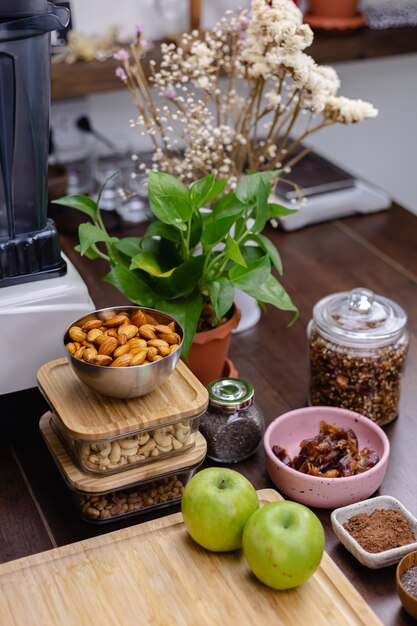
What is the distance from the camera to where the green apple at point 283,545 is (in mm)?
978

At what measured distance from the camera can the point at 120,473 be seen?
1.12 metres

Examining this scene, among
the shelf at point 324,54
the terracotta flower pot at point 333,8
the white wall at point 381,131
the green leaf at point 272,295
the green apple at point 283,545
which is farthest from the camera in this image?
the white wall at point 381,131

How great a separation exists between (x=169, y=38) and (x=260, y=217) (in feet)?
3.41

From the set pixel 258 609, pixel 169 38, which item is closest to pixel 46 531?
pixel 258 609

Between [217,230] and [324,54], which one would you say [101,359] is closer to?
[217,230]

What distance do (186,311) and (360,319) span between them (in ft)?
0.84

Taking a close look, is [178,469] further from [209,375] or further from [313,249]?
[313,249]

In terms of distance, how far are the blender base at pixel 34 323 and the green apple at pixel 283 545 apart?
420mm

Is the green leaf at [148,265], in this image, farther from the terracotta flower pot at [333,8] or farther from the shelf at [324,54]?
the terracotta flower pot at [333,8]

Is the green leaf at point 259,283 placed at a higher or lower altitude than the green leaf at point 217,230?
lower

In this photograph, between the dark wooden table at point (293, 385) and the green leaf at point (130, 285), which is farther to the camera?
the green leaf at point (130, 285)

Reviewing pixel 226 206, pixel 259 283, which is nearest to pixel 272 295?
pixel 259 283

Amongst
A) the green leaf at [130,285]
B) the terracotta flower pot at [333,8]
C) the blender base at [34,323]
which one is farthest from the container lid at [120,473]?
the terracotta flower pot at [333,8]

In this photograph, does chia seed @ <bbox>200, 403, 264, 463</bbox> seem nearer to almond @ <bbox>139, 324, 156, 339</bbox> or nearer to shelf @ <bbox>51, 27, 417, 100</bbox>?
almond @ <bbox>139, 324, 156, 339</bbox>
